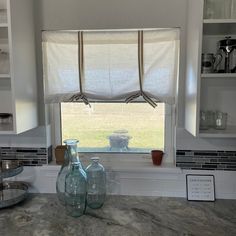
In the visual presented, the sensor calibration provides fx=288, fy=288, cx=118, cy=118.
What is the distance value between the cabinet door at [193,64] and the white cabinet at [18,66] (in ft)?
3.06

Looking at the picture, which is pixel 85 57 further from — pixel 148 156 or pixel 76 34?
pixel 148 156

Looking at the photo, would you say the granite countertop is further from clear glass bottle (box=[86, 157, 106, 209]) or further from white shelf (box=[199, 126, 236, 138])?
white shelf (box=[199, 126, 236, 138])

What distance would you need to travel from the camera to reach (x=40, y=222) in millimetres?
1480

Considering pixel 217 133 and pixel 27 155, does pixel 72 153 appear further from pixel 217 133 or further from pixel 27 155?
pixel 217 133

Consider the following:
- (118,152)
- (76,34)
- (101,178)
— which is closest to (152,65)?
(76,34)

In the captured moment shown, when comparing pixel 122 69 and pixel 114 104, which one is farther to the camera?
pixel 114 104

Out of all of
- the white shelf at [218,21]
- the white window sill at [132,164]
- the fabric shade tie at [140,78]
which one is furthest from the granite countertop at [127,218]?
the white shelf at [218,21]

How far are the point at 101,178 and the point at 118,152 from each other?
11.1 inches

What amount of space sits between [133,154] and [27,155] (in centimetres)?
70

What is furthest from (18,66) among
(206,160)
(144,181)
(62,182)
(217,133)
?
(206,160)

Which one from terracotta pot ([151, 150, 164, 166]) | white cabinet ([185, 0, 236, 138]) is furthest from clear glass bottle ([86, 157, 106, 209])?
white cabinet ([185, 0, 236, 138])

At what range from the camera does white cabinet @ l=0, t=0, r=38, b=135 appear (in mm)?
1496

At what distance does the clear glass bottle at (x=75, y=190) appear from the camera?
1.55 meters

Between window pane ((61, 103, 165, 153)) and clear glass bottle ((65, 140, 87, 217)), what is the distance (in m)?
0.39
